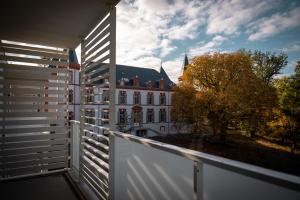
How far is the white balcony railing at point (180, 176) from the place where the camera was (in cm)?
79

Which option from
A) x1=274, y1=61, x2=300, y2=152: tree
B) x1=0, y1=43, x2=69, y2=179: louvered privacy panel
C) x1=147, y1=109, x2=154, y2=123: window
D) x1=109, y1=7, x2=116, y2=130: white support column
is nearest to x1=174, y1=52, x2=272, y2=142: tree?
x1=274, y1=61, x2=300, y2=152: tree

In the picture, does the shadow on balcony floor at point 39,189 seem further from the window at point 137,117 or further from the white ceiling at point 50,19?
the window at point 137,117

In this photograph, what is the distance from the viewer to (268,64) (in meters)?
27.0

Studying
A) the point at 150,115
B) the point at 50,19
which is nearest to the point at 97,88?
the point at 50,19

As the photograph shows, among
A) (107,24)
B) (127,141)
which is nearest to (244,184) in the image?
(127,141)

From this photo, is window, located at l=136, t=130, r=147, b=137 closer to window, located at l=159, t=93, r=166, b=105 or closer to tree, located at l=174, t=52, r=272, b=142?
window, located at l=159, t=93, r=166, b=105

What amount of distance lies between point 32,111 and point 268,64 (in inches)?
1149

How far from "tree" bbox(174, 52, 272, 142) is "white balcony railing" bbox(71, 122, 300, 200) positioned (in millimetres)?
17434

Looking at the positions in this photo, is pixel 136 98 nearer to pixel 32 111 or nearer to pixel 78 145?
pixel 32 111

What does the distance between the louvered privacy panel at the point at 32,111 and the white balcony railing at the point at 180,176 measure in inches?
98.0

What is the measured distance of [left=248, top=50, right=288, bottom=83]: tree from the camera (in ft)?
88.2

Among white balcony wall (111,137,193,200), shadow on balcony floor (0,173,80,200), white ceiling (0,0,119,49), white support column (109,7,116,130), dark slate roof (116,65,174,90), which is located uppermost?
dark slate roof (116,65,174,90)

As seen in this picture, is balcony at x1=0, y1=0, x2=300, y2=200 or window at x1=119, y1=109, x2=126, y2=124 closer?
balcony at x1=0, y1=0, x2=300, y2=200

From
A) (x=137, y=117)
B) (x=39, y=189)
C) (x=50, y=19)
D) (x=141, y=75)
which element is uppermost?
(x=141, y=75)
